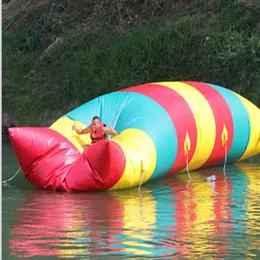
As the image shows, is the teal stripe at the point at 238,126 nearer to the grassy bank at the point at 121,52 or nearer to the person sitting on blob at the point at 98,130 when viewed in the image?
the person sitting on blob at the point at 98,130

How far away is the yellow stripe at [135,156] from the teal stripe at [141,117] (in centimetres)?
16

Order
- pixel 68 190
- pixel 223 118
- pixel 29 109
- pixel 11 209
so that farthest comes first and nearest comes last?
pixel 29 109
pixel 223 118
pixel 68 190
pixel 11 209

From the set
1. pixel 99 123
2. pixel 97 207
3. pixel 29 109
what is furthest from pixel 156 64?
pixel 97 207

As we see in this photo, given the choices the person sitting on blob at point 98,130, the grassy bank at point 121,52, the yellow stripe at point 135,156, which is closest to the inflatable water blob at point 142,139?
the yellow stripe at point 135,156

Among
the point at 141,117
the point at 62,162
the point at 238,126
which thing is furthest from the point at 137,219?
the point at 238,126

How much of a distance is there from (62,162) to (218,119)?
10.5ft

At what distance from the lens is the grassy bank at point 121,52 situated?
19906mm

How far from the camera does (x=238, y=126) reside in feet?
47.7

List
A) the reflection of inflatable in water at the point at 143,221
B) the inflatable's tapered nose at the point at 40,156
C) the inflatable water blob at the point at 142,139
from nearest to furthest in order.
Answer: the reflection of inflatable in water at the point at 143,221 < the inflatable water blob at the point at 142,139 < the inflatable's tapered nose at the point at 40,156

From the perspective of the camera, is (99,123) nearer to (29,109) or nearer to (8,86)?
(29,109)

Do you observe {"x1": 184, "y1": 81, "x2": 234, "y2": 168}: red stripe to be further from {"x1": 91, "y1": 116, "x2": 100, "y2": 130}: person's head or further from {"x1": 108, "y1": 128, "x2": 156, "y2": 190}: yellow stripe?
{"x1": 91, "y1": 116, "x2": 100, "y2": 130}: person's head

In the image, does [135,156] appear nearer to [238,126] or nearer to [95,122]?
[95,122]

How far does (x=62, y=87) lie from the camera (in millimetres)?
21438

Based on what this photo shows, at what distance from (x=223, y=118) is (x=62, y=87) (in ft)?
26.0
